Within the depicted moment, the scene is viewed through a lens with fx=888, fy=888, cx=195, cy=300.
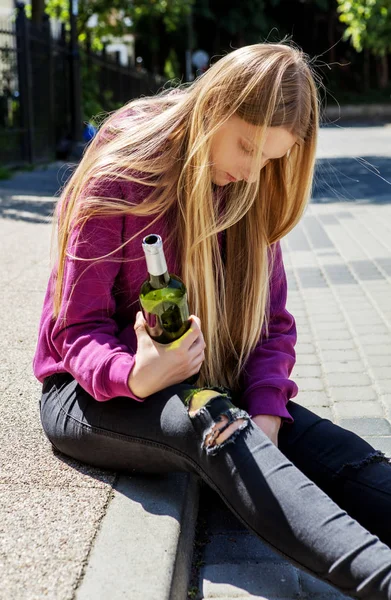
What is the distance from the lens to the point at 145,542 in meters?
2.28

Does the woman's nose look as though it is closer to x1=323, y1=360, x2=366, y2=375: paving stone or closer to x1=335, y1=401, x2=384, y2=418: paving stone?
x1=335, y1=401, x2=384, y2=418: paving stone

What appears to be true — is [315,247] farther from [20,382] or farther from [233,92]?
[233,92]

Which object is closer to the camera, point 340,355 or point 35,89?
point 340,355

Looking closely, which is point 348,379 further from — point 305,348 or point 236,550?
point 236,550

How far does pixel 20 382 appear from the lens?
3604 millimetres

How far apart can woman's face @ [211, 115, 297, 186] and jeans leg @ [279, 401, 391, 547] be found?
766mm

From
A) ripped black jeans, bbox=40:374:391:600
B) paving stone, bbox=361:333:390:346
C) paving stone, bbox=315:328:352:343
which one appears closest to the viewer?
ripped black jeans, bbox=40:374:391:600

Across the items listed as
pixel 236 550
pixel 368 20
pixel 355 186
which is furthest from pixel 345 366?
pixel 368 20

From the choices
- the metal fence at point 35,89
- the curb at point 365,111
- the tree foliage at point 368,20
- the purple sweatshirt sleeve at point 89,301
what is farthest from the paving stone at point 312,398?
the curb at point 365,111

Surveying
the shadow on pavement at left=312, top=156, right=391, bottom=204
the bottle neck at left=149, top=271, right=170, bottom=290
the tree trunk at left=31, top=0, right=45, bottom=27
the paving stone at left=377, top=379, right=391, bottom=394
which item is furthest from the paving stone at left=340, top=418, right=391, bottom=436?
the tree trunk at left=31, top=0, right=45, bottom=27

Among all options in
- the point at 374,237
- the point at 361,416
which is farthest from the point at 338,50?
the point at 361,416

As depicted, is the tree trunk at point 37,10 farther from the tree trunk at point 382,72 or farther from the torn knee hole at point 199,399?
the tree trunk at point 382,72

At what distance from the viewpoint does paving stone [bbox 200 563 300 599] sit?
2283 mm

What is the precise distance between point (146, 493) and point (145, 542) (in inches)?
12.2
